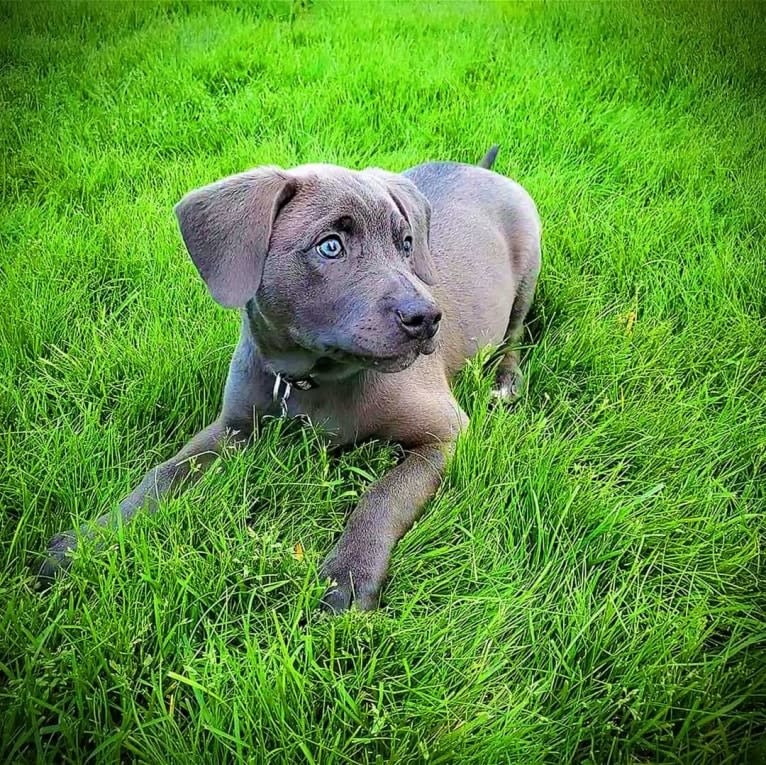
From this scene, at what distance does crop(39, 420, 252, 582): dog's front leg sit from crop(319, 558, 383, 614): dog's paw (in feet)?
1.88

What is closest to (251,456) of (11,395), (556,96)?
(11,395)

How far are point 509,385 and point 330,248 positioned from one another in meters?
1.34

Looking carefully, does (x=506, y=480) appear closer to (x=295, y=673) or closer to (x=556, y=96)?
(x=295, y=673)

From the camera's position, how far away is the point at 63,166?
454cm

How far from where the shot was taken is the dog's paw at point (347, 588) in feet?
6.62

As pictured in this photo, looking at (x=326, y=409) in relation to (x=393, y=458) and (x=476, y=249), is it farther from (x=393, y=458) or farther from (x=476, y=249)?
(x=476, y=249)

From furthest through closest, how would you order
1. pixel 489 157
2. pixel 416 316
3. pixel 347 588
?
pixel 489 157 → pixel 416 316 → pixel 347 588

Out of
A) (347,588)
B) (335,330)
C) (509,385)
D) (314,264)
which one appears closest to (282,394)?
(335,330)

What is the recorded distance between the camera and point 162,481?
2.41 m

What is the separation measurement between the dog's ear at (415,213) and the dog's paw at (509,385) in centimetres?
68

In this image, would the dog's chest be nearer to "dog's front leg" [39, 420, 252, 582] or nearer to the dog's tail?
"dog's front leg" [39, 420, 252, 582]

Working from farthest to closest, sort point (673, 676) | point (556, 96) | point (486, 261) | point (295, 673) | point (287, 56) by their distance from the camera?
point (287, 56), point (556, 96), point (486, 261), point (673, 676), point (295, 673)

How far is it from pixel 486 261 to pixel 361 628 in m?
2.08

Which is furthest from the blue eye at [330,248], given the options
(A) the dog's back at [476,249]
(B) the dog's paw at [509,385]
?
(B) the dog's paw at [509,385]
